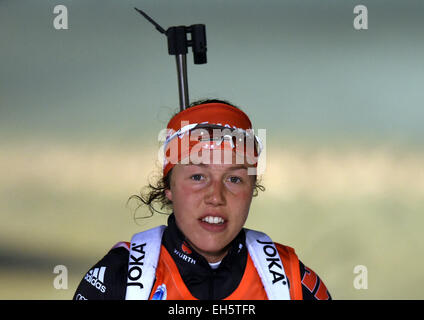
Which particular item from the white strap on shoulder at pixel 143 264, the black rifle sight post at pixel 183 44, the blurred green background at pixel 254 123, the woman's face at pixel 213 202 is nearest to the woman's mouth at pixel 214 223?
the woman's face at pixel 213 202

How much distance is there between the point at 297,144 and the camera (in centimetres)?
267

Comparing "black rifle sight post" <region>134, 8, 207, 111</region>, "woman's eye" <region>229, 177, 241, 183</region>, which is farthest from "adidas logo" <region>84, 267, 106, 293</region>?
"black rifle sight post" <region>134, 8, 207, 111</region>

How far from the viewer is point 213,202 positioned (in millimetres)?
1278

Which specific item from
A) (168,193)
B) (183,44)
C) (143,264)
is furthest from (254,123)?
Result: (143,264)

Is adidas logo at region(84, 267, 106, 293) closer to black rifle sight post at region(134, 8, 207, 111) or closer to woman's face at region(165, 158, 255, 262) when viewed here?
woman's face at region(165, 158, 255, 262)

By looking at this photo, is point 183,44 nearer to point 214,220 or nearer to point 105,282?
point 214,220

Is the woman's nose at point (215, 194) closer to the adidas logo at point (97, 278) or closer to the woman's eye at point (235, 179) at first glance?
the woman's eye at point (235, 179)

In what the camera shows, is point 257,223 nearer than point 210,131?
No

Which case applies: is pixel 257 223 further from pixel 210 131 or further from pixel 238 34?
pixel 210 131

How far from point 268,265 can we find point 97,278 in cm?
35

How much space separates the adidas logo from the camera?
129 cm

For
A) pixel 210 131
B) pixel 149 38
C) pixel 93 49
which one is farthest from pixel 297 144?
pixel 210 131

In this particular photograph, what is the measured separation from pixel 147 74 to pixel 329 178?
2.77ft
